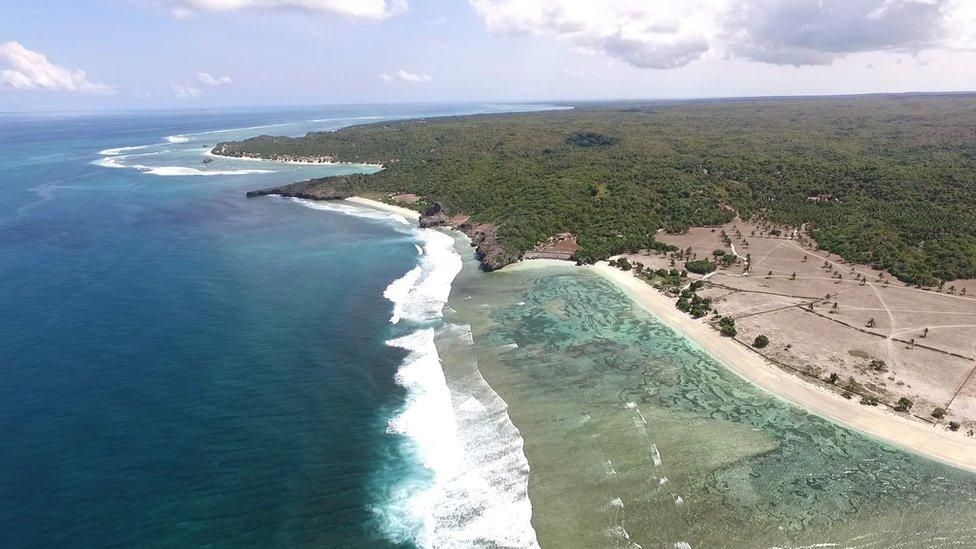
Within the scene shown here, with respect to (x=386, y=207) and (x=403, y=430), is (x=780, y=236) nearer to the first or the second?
(x=403, y=430)

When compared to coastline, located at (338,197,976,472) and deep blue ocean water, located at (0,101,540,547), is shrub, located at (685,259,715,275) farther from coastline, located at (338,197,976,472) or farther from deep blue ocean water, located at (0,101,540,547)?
deep blue ocean water, located at (0,101,540,547)

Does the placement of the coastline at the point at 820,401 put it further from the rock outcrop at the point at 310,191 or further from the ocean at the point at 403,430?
the rock outcrop at the point at 310,191

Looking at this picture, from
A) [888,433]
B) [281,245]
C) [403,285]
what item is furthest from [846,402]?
[281,245]

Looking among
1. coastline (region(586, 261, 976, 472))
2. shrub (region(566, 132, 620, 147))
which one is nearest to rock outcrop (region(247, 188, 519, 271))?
coastline (region(586, 261, 976, 472))

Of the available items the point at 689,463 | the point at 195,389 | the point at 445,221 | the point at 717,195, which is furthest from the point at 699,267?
the point at 195,389

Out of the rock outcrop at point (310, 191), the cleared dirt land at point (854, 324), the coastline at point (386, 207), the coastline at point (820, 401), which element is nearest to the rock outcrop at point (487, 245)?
the coastline at point (386, 207)

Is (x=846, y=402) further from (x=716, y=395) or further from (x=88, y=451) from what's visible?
(x=88, y=451)
